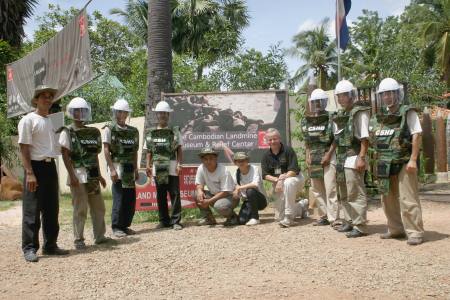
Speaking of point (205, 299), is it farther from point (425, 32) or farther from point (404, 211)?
point (425, 32)

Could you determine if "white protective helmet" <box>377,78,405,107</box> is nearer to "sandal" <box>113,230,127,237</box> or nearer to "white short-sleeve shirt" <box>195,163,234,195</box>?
"white short-sleeve shirt" <box>195,163,234,195</box>

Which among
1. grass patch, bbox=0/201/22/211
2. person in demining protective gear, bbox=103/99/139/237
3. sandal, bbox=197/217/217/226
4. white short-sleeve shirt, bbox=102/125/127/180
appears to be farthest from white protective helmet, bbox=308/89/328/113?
grass patch, bbox=0/201/22/211

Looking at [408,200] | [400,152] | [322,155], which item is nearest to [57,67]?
[322,155]

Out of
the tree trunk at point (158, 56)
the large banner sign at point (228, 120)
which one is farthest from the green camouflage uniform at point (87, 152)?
the tree trunk at point (158, 56)

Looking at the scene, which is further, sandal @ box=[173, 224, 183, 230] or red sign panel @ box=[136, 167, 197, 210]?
red sign panel @ box=[136, 167, 197, 210]

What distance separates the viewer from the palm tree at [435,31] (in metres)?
23.6

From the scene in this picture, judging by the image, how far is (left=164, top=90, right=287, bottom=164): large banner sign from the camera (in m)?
7.10

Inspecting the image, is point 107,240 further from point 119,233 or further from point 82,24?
point 82,24

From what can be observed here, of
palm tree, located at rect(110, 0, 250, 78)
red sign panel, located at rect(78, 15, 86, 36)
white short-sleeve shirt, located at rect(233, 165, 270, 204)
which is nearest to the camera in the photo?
white short-sleeve shirt, located at rect(233, 165, 270, 204)

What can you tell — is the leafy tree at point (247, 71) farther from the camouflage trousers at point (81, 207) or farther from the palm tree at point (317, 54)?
the palm tree at point (317, 54)

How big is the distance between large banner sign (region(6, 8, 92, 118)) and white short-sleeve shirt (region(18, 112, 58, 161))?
3.81m

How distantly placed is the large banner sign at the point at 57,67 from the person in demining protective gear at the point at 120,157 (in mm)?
2852

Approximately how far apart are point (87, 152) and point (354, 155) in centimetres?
346

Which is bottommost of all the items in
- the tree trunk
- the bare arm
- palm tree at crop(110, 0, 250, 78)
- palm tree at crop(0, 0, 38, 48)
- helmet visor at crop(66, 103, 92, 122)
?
the bare arm
